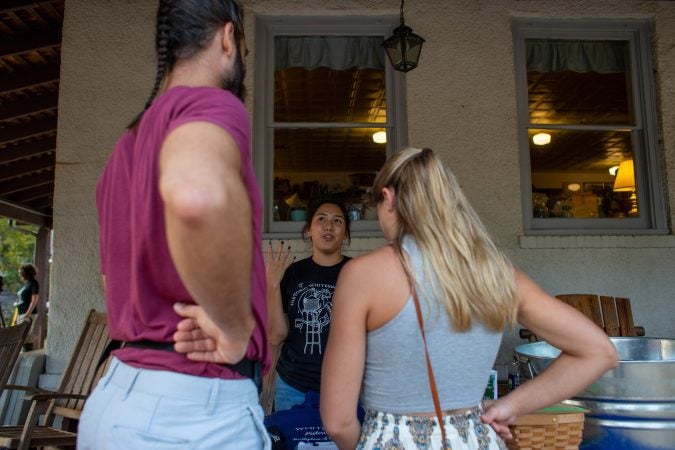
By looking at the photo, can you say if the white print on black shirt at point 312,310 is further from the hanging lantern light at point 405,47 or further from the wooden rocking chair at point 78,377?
the hanging lantern light at point 405,47

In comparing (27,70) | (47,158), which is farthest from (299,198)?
(47,158)

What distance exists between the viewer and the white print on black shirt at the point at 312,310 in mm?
2799

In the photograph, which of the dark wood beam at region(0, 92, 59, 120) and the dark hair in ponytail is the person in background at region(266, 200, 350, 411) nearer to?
the dark hair in ponytail

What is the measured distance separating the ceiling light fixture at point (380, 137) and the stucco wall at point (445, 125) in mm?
287

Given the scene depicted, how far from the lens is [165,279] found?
95 centimetres

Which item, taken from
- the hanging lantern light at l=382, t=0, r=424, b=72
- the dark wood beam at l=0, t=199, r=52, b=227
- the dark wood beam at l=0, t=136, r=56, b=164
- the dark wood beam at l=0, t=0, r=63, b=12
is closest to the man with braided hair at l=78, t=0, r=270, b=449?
the hanging lantern light at l=382, t=0, r=424, b=72

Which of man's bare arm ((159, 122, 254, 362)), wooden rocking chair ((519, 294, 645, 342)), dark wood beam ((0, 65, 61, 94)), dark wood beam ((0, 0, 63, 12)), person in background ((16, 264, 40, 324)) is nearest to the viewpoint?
man's bare arm ((159, 122, 254, 362))

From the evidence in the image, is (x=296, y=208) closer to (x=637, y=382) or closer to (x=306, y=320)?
(x=306, y=320)

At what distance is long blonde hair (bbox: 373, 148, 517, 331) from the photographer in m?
1.35

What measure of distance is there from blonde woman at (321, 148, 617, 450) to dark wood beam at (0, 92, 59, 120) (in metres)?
6.95

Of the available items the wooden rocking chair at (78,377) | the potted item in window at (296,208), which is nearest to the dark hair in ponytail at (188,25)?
the wooden rocking chair at (78,377)

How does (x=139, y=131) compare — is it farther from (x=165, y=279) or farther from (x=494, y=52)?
(x=494, y=52)

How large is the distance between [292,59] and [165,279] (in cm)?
348

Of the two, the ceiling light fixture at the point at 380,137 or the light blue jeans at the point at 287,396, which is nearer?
the light blue jeans at the point at 287,396
